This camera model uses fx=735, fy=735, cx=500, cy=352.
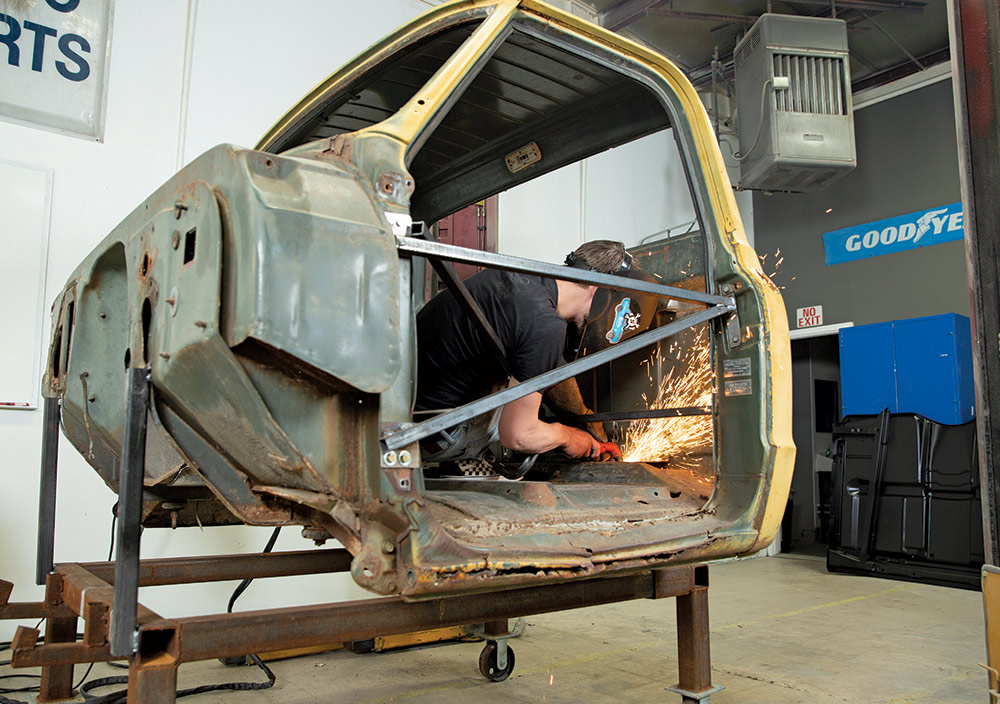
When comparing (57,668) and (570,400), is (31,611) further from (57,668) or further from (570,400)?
(570,400)

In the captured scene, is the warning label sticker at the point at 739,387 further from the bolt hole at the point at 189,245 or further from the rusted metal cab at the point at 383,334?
the bolt hole at the point at 189,245

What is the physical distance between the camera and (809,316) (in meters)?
8.21

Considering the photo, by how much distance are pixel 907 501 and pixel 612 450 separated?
449 centimetres

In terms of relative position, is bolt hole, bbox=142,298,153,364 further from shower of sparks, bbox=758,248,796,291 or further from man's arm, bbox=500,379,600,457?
shower of sparks, bbox=758,248,796,291

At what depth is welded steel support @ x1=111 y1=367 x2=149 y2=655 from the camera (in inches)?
61.5

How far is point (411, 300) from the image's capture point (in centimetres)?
171

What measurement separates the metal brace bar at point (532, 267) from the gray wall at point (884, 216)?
19.6 ft

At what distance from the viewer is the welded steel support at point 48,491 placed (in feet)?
8.31

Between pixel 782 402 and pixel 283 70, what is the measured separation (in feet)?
12.7

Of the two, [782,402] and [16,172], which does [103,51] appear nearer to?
[16,172]

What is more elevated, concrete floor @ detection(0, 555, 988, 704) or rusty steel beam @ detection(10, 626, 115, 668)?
rusty steel beam @ detection(10, 626, 115, 668)

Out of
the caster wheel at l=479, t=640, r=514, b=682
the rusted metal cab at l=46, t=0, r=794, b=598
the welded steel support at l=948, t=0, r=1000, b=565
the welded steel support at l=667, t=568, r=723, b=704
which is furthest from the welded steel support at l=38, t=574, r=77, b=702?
the welded steel support at l=948, t=0, r=1000, b=565

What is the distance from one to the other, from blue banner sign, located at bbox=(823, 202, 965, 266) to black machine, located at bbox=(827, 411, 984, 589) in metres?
1.84

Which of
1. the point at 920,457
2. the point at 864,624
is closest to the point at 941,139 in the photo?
the point at 920,457
